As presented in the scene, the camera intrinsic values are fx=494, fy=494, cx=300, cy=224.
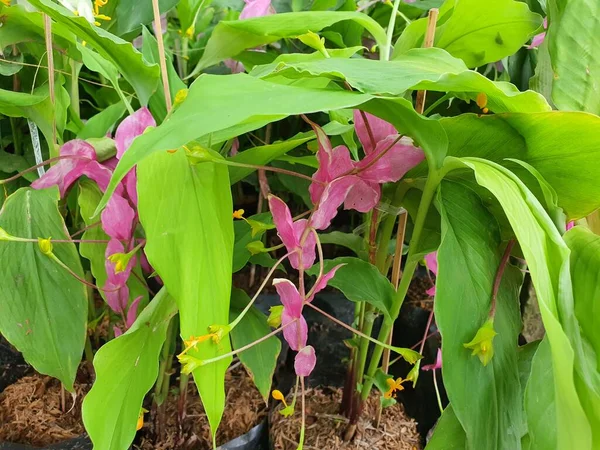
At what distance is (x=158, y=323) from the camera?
1.37 feet

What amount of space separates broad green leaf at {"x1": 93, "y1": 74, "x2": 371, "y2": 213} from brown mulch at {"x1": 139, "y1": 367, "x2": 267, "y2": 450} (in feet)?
1.43

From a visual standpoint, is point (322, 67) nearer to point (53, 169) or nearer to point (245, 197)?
point (53, 169)

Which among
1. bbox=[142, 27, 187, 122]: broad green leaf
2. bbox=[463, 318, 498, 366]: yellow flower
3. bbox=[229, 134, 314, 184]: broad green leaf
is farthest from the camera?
bbox=[142, 27, 187, 122]: broad green leaf

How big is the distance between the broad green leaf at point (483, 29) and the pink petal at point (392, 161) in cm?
17

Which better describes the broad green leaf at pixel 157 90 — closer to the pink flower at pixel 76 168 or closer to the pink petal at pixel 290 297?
the pink flower at pixel 76 168

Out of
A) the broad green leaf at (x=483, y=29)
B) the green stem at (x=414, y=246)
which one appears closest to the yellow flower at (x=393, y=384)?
the green stem at (x=414, y=246)

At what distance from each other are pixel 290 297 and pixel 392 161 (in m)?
0.13

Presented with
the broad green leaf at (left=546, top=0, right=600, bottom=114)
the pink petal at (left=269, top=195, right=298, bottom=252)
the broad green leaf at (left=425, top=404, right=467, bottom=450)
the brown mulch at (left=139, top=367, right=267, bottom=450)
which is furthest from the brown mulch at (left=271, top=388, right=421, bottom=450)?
the broad green leaf at (left=546, top=0, right=600, bottom=114)

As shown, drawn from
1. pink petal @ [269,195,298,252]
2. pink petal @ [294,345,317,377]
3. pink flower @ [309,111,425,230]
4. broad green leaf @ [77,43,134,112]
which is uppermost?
broad green leaf @ [77,43,134,112]

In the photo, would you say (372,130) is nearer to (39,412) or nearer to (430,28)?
(430,28)

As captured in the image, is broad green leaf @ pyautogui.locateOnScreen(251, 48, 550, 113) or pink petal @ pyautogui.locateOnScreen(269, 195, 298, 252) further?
pink petal @ pyautogui.locateOnScreen(269, 195, 298, 252)

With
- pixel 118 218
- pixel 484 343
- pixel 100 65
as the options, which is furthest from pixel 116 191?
pixel 484 343

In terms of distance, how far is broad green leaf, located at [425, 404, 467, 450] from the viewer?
38 centimetres

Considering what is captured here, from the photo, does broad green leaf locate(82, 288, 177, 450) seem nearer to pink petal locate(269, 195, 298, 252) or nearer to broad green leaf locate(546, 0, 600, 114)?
pink petal locate(269, 195, 298, 252)
